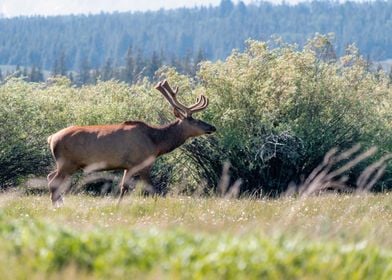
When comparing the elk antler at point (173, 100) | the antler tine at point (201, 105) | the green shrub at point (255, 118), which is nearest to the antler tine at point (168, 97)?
the elk antler at point (173, 100)

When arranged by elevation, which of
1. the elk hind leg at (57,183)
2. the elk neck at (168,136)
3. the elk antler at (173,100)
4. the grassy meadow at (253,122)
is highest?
the elk antler at (173,100)

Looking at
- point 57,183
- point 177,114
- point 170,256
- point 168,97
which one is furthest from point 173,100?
point 170,256

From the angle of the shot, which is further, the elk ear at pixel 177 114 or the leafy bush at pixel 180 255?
the elk ear at pixel 177 114

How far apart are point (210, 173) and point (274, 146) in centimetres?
250

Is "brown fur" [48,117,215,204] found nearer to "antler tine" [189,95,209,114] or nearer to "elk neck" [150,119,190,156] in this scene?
"elk neck" [150,119,190,156]

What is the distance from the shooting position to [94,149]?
54.4 feet

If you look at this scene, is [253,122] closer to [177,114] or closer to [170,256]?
[177,114]

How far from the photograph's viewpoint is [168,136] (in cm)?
1786

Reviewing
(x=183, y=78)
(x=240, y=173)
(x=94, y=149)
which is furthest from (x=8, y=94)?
(x=94, y=149)

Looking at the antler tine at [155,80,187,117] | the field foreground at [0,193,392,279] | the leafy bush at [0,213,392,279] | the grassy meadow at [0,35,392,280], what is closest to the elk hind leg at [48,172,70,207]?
the grassy meadow at [0,35,392,280]

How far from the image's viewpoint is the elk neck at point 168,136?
689 inches

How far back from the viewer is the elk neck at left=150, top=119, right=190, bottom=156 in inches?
689

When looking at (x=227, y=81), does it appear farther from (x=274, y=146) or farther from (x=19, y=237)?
(x=19, y=237)

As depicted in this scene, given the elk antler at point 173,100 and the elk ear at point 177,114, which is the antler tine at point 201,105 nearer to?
the elk antler at point 173,100
